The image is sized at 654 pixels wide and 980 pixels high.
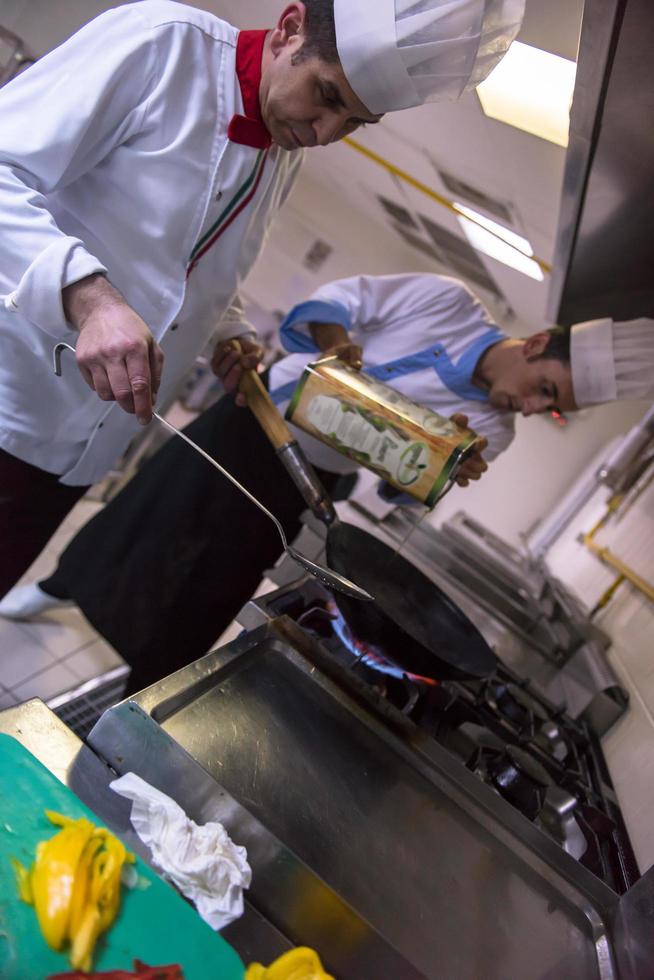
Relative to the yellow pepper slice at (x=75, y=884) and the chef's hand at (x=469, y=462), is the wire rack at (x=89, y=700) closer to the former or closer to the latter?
the chef's hand at (x=469, y=462)

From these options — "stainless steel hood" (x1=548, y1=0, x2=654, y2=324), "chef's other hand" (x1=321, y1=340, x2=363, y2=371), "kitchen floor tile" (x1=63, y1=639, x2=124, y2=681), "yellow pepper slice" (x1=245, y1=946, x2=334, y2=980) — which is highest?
"stainless steel hood" (x1=548, y1=0, x2=654, y2=324)

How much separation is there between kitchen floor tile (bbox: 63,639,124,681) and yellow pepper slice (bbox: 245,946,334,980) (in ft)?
5.28

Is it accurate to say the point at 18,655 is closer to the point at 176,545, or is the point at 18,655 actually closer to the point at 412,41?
the point at 176,545

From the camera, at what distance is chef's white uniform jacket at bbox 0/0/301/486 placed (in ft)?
2.74

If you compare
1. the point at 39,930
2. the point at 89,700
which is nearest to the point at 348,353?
the point at 39,930

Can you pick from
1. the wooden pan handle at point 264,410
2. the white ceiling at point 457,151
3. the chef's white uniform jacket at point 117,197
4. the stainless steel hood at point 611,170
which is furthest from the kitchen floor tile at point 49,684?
the stainless steel hood at point 611,170

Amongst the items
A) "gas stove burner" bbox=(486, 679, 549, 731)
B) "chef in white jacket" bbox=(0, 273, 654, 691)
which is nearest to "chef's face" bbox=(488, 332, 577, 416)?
"chef in white jacket" bbox=(0, 273, 654, 691)

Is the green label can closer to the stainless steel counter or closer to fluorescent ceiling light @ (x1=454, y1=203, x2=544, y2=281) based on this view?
the stainless steel counter

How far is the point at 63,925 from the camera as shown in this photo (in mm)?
478

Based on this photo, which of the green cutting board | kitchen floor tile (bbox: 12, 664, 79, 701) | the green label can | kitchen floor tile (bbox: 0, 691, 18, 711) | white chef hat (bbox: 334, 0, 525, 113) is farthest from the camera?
kitchen floor tile (bbox: 12, 664, 79, 701)

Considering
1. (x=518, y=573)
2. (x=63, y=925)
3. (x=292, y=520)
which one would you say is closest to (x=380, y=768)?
(x=63, y=925)

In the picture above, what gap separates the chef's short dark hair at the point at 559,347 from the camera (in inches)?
54.2

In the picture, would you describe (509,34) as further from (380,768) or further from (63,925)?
(63,925)

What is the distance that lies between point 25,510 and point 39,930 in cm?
84
